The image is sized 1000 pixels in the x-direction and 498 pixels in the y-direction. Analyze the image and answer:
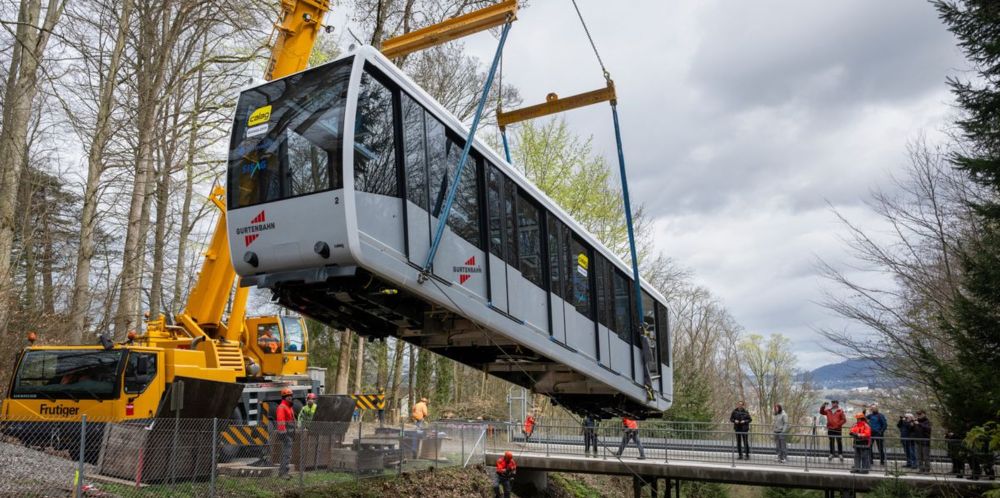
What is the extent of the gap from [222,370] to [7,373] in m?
5.88

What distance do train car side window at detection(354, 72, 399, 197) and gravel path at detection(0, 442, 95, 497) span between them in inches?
223

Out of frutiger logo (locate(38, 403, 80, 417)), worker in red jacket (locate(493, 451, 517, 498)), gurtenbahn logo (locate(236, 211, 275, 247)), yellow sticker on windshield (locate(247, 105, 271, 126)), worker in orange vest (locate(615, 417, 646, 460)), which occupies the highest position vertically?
yellow sticker on windshield (locate(247, 105, 271, 126))

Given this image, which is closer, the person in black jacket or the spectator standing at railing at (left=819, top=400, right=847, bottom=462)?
the spectator standing at railing at (left=819, top=400, right=847, bottom=462)

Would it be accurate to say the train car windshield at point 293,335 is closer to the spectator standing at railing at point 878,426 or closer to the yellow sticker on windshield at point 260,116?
the yellow sticker on windshield at point 260,116

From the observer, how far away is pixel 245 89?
326 inches

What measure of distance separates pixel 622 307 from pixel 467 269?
16.3ft

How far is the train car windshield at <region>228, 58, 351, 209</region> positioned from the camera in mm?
7402

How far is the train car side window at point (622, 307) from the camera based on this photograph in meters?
12.6

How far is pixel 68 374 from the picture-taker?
41.4 ft

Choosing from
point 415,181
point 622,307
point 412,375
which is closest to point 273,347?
point 622,307

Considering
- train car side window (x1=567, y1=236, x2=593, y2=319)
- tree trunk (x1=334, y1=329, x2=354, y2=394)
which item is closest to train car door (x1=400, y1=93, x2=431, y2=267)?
train car side window (x1=567, y1=236, x2=593, y2=319)

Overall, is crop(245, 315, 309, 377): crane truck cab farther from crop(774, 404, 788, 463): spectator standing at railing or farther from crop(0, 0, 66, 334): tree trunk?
crop(774, 404, 788, 463): spectator standing at railing

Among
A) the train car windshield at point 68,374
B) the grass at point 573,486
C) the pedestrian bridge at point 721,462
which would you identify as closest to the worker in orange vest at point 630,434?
the pedestrian bridge at point 721,462

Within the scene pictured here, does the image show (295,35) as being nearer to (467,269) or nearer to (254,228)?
(254,228)
